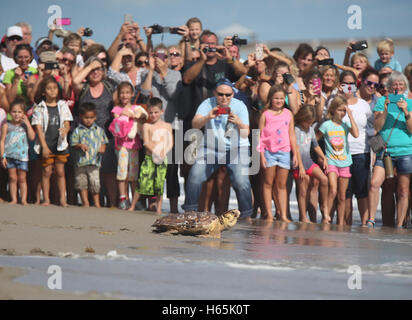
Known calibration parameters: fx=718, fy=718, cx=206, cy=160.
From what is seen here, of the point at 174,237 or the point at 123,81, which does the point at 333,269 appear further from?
the point at 123,81

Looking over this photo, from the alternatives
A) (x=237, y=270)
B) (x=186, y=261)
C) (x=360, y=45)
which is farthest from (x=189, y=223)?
(x=360, y=45)

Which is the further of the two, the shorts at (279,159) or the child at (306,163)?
the child at (306,163)

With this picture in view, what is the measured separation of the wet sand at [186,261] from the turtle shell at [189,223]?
10 cm

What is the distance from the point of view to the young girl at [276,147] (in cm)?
852

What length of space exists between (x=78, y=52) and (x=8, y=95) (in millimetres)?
1118

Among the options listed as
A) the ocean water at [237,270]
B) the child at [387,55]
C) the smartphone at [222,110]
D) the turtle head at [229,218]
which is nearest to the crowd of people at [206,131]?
the smartphone at [222,110]

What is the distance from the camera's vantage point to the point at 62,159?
8828mm

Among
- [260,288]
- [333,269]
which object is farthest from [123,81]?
[260,288]

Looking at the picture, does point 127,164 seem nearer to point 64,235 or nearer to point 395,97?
point 64,235

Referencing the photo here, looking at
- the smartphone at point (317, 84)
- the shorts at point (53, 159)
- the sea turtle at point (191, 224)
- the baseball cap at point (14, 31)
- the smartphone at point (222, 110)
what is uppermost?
the baseball cap at point (14, 31)

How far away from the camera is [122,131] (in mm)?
8820

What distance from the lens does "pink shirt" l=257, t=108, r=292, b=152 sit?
853 cm

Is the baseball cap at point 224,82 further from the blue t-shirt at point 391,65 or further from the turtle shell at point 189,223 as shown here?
the turtle shell at point 189,223

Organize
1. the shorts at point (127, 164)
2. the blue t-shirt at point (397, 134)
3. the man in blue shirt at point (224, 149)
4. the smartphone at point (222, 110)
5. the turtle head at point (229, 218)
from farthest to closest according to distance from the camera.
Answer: the shorts at point (127, 164) → the blue t-shirt at point (397, 134) → the man in blue shirt at point (224, 149) → the smartphone at point (222, 110) → the turtle head at point (229, 218)
